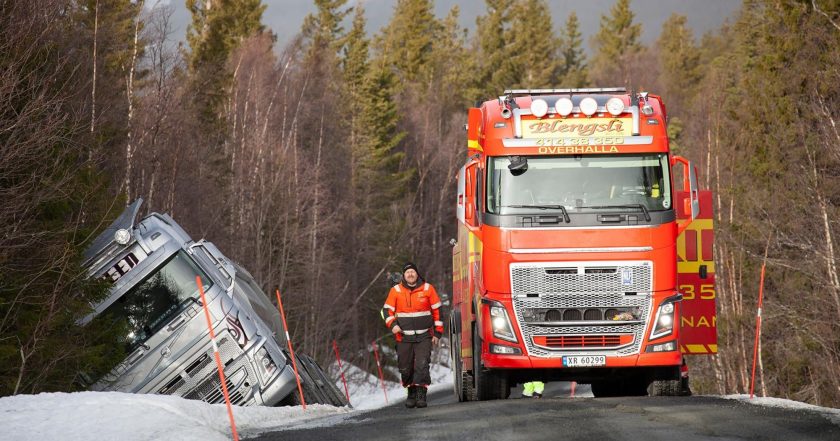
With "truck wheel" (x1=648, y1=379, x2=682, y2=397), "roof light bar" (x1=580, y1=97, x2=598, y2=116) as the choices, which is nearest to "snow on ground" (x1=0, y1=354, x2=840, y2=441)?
"truck wheel" (x1=648, y1=379, x2=682, y2=397)

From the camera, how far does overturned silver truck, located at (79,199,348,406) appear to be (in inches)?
625

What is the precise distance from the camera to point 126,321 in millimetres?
16469

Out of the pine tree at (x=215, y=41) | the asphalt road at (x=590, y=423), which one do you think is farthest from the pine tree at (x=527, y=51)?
the asphalt road at (x=590, y=423)

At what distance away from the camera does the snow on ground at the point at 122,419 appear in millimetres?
10836

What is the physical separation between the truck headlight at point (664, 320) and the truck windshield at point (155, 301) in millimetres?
5909

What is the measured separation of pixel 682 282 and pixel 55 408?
831 cm

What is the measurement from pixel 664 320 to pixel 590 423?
3.17 m

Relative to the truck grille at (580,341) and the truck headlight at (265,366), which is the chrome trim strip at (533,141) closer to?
the truck grille at (580,341)

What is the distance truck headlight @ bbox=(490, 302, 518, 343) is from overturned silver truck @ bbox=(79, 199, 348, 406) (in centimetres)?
341

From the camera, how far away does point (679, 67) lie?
100 m

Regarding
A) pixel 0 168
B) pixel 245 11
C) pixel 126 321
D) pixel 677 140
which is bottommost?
pixel 126 321

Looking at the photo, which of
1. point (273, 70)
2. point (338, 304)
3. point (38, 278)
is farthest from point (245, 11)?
point (38, 278)

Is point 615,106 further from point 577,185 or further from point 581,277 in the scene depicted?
point 581,277

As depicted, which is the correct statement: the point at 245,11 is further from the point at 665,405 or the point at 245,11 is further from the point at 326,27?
the point at 665,405
